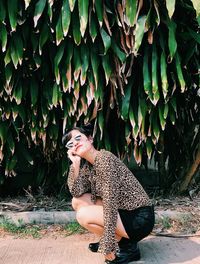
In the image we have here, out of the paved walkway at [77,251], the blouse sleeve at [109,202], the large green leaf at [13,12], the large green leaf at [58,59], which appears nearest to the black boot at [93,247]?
the paved walkway at [77,251]

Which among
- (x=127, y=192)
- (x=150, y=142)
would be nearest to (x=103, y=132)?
(x=150, y=142)

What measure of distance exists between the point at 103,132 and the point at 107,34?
3.14 feet

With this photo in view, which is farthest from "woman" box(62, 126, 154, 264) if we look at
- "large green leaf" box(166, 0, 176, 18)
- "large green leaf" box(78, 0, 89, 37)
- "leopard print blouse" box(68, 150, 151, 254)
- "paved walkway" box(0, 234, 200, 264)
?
"large green leaf" box(166, 0, 176, 18)

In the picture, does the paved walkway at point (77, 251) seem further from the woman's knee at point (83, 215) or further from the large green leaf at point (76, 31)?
the large green leaf at point (76, 31)

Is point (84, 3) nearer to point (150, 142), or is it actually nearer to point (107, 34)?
point (107, 34)

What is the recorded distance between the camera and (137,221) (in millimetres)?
3584

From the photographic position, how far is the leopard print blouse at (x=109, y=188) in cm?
339

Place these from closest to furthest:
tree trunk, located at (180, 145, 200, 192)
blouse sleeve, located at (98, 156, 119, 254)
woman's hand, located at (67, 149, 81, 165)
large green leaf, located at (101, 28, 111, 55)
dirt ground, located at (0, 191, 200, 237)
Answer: blouse sleeve, located at (98, 156, 119, 254)
woman's hand, located at (67, 149, 81, 165)
large green leaf, located at (101, 28, 111, 55)
dirt ground, located at (0, 191, 200, 237)
tree trunk, located at (180, 145, 200, 192)

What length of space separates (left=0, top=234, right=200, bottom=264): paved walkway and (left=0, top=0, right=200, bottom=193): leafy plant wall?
791 millimetres

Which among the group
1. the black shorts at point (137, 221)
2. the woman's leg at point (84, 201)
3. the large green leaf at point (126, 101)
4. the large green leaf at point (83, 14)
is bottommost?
the black shorts at point (137, 221)

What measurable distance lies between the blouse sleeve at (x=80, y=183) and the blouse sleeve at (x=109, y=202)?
28cm

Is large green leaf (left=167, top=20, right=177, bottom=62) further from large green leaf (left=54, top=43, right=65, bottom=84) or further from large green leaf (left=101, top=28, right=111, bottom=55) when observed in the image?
large green leaf (left=54, top=43, right=65, bottom=84)

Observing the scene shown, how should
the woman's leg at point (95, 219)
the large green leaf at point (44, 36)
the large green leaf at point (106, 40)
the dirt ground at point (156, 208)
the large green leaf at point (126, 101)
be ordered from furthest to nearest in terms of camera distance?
the dirt ground at point (156, 208) → the large green leaf at point (126, 101) → the large green leaf at point (44, 36) → the large green leaf at point (106, 40) → the woman's leg at point (95, 219)

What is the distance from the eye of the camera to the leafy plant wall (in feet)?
12.9
